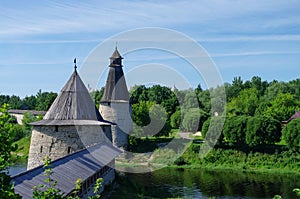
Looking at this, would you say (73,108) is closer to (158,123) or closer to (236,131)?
(236,131)

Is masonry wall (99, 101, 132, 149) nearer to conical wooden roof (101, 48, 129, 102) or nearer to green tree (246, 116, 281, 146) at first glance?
conical wooden roof (101, 48, 129, 102)

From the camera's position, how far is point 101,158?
1565 centimetres

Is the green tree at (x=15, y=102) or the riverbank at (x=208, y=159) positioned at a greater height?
the green tree at (x=15, y=102)

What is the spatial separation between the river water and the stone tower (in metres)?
2.64

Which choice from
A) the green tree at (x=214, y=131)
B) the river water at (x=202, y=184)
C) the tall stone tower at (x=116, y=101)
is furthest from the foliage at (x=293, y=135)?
the tall stone tower at (x=116, y=101)

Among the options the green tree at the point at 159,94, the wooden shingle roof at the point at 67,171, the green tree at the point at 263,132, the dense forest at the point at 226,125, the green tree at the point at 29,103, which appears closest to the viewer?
the wooden shingle roof at the point at 67,171

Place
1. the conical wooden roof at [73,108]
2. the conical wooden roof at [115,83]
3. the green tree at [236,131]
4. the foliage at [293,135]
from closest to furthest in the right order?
1. the conical wooden roof at [73,108]
2. the foliage at [293,135]
3. the conical wooden roof at [115,83]
4. the green tree at [236,131]

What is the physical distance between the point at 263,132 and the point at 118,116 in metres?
11.6

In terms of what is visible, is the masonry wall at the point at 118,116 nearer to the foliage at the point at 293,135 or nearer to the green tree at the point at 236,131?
the green tree at the point at 236,131

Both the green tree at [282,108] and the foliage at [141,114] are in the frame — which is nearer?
the foliage at [141,114]

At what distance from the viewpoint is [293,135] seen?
30.9 m

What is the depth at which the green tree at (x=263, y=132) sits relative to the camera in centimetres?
3247

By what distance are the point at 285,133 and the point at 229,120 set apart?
5.12m

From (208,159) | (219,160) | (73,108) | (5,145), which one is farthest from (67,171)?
(208,159)
